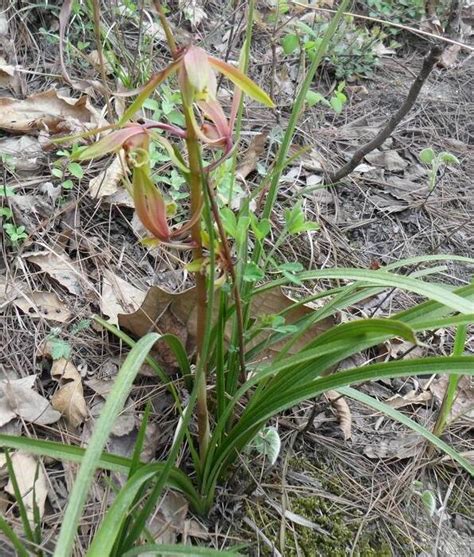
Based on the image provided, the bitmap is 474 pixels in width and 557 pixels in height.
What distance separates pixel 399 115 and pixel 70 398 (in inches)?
44.7

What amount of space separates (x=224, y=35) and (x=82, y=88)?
73cm

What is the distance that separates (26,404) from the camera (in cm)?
112

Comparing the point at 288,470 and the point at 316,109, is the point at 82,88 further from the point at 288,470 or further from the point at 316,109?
the point at 288,470

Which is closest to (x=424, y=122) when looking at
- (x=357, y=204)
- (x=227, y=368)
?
(x=357, y=204)

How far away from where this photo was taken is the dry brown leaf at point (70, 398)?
1.11 meters

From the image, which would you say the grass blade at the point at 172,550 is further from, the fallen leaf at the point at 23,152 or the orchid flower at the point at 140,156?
the fallen leaf at the point at 23,152

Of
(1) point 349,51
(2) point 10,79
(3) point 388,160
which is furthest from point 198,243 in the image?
(1) point 349,51

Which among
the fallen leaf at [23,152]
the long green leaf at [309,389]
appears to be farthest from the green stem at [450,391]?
the fallen leaf at [23,152]

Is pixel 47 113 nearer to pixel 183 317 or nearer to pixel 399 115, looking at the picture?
pixel 183 317

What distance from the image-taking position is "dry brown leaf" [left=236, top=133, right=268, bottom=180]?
67.6 inches

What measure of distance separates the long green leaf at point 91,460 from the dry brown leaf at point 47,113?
1155mm

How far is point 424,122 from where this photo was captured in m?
2.20

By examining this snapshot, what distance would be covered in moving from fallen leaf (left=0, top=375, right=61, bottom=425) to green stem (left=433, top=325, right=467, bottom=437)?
2.65 feet

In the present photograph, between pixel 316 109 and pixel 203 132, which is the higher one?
pixel 203 132
